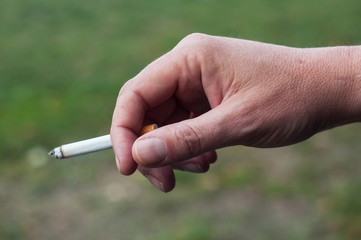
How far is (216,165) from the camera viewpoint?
3.82 meters

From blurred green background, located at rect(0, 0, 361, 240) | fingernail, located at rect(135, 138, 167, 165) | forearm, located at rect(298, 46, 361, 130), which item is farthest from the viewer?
blurred green background, located at rect(0, 0, 361, 240)

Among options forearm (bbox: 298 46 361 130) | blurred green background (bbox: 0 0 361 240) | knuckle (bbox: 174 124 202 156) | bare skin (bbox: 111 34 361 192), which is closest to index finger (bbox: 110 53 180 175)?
bare skin (bbox: 111 34 361 192)

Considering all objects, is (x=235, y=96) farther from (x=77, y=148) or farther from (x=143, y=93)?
(x=77, y=148)

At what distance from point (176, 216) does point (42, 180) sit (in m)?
1.03

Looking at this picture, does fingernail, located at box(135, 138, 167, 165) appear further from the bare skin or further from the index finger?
the index finger

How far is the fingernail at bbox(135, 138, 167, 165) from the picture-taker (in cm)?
169

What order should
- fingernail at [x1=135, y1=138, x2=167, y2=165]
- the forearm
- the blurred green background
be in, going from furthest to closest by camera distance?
1. the blurred green background
2. the forearm
3. fingernail at [x1=135, y1=138, x2=167, y2=165]

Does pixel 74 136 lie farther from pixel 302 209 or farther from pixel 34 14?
pixel 34 14

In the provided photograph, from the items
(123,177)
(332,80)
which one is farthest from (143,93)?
(123,177)

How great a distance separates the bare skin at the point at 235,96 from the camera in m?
1.75

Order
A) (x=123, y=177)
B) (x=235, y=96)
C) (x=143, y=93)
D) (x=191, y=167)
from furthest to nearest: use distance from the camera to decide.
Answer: (x=123, y=177) < (x=191, y=167) < (x=143, y=93) < (x=235, y=96)

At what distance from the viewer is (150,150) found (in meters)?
1.68

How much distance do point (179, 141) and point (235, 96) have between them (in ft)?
0.93

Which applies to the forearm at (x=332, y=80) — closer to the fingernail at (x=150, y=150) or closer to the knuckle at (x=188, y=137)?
the knuckle at (x=188, y=137)
